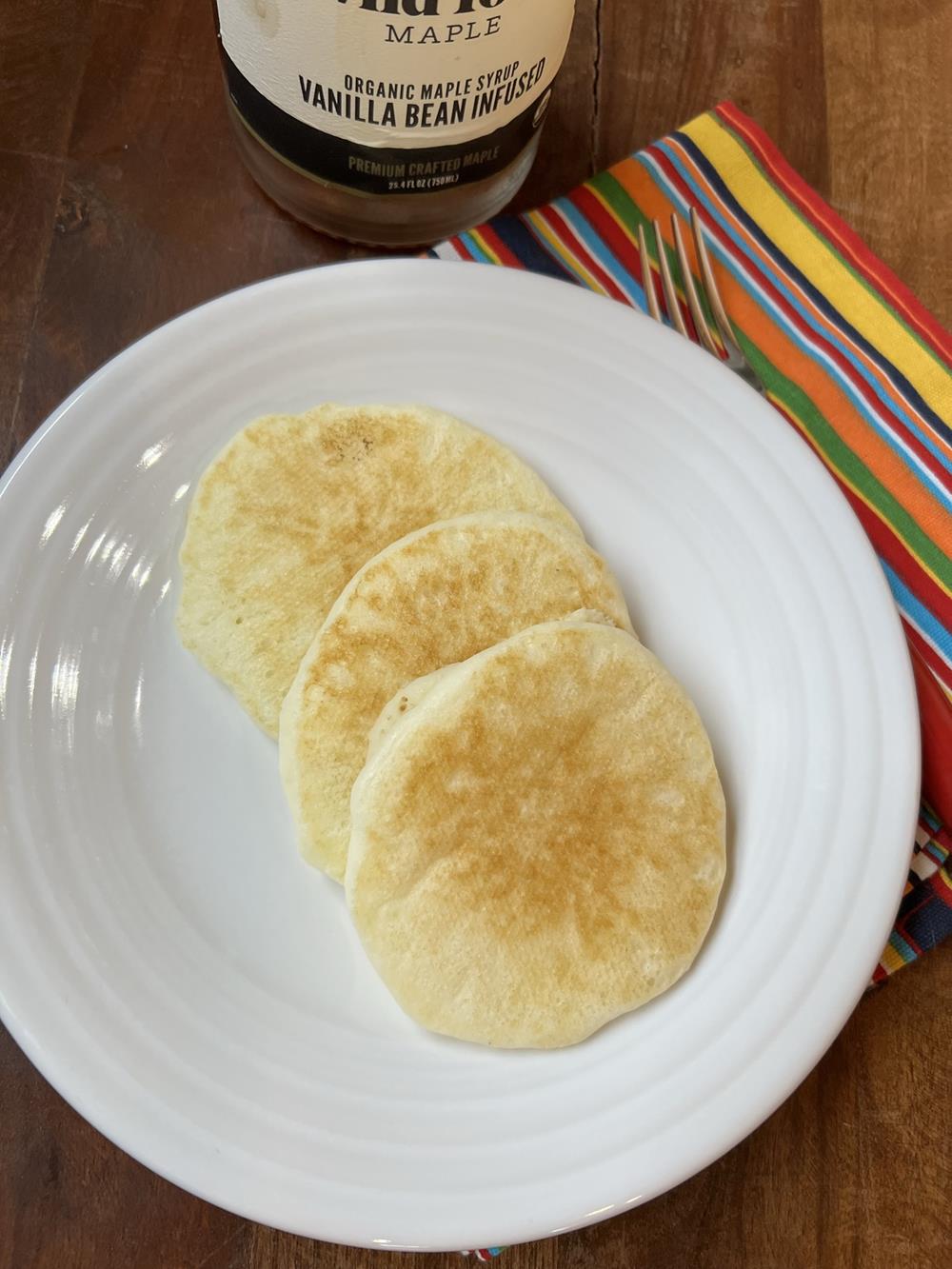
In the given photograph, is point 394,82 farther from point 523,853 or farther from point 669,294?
point 523,853

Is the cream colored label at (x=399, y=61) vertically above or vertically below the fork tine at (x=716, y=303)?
above

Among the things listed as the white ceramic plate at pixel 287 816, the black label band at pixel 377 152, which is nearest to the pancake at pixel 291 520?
the white ceramic plate at pixel 287 816

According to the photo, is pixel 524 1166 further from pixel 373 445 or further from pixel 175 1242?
pixel 373 445

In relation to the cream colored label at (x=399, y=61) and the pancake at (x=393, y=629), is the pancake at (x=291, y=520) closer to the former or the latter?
the pancake at (x=393, y=629)

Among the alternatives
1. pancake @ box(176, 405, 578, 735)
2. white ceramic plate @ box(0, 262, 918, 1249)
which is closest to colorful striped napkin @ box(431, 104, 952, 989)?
white ceramic plate @ box(0, 262, 918, 1249)

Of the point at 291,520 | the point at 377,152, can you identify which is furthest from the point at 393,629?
the point at 377,152

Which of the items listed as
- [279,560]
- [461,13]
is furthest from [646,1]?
[279,560]

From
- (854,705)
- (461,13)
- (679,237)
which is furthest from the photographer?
(679,237)
